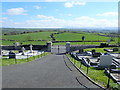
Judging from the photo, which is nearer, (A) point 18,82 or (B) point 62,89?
(B) point 62,89

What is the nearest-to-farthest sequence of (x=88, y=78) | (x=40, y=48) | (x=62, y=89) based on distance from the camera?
(x=62, y=89) → (x=88, y=78) → (x=40, y=48)

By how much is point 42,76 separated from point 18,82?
1870 mm

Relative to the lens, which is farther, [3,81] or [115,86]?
[3,81]

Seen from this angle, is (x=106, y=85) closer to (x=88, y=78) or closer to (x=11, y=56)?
(x=88, y=78)

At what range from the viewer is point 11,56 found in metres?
20.3

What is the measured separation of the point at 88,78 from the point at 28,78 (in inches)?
163

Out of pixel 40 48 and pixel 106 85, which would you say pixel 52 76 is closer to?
pixel 106 85

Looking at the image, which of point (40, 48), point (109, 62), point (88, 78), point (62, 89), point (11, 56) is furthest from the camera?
point (40, 48)

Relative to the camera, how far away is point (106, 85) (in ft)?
28.9

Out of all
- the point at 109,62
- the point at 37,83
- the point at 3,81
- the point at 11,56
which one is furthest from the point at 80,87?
the point at 11,56

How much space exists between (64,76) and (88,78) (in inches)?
68.3

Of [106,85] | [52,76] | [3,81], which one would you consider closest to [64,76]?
[52,76]

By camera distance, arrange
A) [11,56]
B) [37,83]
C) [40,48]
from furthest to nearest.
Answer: [40,48] < [11,56] < [37,83]

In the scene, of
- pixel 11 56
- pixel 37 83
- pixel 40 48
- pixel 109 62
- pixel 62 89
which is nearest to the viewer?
pixel 62 89
